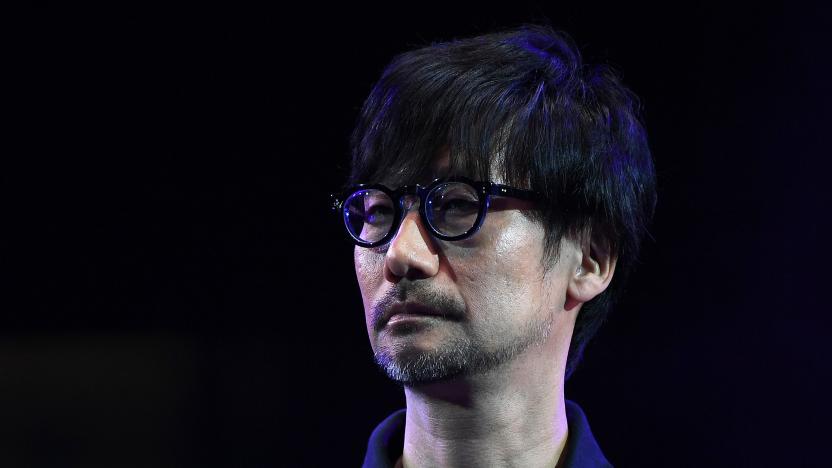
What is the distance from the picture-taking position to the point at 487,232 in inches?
60.1

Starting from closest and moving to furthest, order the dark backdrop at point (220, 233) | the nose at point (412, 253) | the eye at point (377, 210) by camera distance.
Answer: the nose at point (412, 253) < the eye at point (377, 210) < the dark backdrop at point (220, 233)

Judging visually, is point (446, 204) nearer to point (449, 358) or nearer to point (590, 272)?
point (449, 358)

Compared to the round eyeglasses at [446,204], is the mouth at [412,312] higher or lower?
lower

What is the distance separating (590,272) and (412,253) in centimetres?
43

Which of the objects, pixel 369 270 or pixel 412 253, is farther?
pixel 369 270

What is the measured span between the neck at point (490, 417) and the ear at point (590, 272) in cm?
14

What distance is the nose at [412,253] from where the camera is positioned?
1.50 m

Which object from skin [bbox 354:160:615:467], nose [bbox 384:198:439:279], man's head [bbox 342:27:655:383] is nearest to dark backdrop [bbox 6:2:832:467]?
man's head [bbox 342:27:655:383]

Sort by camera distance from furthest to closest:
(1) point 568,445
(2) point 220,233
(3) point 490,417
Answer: (2) point 220,233 → (1) point 568,445 → (3) point 490,417

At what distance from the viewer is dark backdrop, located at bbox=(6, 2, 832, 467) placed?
2303mm

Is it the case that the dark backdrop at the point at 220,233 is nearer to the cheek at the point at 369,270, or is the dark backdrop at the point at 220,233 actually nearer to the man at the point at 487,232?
the man at the point at 487,232

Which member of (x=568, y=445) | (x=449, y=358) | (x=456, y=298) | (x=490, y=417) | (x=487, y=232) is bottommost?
(x=568, y=445)

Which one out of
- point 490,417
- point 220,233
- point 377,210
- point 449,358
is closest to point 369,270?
point 377,210

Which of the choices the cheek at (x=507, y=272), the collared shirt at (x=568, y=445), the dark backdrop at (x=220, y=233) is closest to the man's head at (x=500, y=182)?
the cheek at (x=507, y=272)
